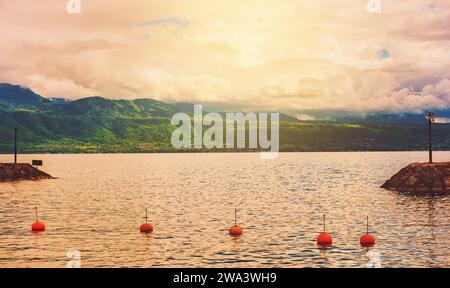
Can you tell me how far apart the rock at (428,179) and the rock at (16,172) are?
10725 centimetres

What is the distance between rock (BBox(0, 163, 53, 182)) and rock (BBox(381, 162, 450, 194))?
107250 mm

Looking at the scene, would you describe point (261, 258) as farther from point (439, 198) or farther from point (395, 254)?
point (439, 198)

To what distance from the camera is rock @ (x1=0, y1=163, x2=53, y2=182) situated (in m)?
162

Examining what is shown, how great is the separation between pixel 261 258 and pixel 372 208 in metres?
49.2

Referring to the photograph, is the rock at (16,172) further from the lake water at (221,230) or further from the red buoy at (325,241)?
the red buoy at (325,241)

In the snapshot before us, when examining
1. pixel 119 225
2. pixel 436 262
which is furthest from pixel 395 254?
pixel 119 225

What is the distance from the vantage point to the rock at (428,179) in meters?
119

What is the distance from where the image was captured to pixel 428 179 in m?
121

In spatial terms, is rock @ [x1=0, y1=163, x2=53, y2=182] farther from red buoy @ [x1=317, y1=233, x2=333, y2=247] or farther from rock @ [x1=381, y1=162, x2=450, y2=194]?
red buoy @ [x1=317, y1=233, x2=333, y2=247]

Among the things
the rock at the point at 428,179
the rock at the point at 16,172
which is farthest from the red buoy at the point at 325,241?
the rock at the point at 16,172

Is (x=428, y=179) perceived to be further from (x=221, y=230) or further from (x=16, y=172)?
(x=16, y=172)

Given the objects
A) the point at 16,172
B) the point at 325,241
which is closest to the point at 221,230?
the point at 325,241

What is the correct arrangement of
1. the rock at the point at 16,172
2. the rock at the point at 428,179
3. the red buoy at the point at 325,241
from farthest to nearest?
1. the rock at the point at 16,172
2. the rock at the point at 428,179
3. the red buoy at the point at 325,241

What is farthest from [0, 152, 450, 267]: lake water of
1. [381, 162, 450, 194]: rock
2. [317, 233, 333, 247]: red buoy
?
[381, 162, 450, 194]: rock
